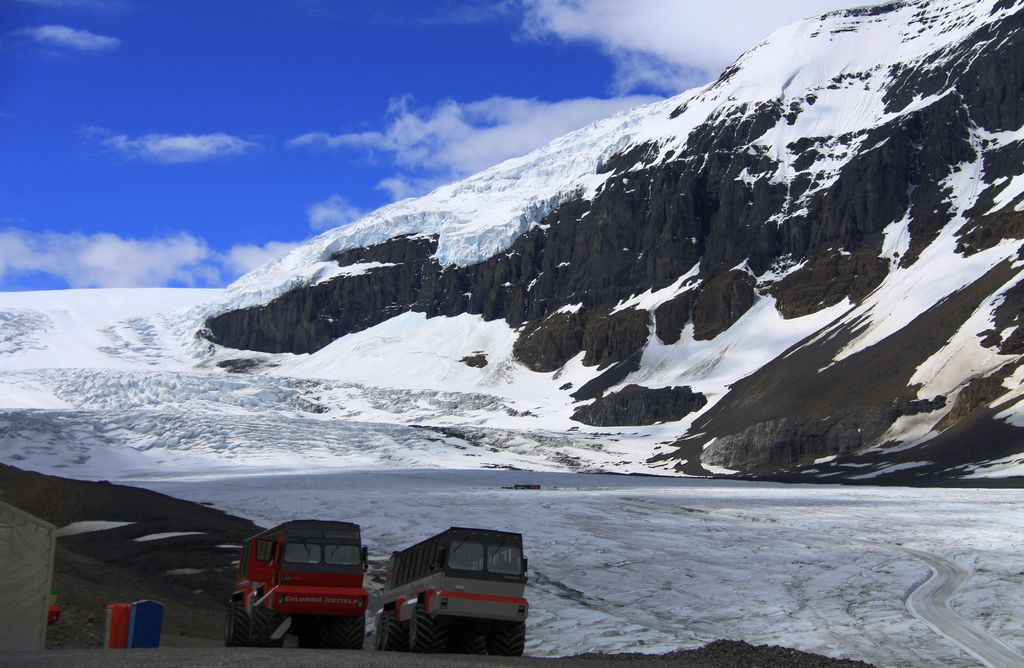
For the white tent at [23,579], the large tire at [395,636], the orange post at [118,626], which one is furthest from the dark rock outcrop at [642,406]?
the white tent at [23,579]

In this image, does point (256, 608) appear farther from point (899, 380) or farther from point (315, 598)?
point (899, 380)

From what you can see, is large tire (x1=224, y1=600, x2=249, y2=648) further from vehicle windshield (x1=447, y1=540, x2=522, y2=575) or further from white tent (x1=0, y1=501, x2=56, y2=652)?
vehicle windshield (x1=447, y1=540, x2=522, y2=575)

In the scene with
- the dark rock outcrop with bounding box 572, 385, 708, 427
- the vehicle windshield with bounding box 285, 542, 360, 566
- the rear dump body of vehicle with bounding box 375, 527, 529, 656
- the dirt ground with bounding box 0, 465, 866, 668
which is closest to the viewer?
the dirt ground with bounding box 0, 465, 866, 668

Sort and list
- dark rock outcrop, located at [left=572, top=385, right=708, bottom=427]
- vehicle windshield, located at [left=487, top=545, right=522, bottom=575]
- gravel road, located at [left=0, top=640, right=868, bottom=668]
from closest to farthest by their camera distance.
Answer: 1. gravel road, located at [left=0, top=640, right=868, bottom=668]
2. vehicle windshield, located at [left=487, top=545, right=522, bottom=575]
3. dark rock outcrop, located at [left=572, top=385, right=708, bottom=427]

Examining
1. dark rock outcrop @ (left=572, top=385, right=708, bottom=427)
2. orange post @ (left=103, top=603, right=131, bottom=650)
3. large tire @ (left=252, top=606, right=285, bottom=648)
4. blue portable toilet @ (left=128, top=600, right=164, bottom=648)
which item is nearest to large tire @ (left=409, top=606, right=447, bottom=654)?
large tire @ (left=252, top=606, right=285, bottom=648)

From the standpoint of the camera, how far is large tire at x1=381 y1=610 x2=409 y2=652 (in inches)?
945


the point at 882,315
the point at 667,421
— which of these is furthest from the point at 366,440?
the point at 882,315

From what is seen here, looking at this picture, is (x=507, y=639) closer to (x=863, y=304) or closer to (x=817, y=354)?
(x=817, y=354)

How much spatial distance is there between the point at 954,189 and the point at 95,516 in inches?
6172

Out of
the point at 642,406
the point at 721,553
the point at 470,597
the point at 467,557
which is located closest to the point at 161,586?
the point at 467,557

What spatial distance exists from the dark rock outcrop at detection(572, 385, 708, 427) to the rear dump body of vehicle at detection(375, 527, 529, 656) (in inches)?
5071

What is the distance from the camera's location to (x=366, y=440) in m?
119

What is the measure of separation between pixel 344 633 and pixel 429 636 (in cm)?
207

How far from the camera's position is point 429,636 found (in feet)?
73.3
